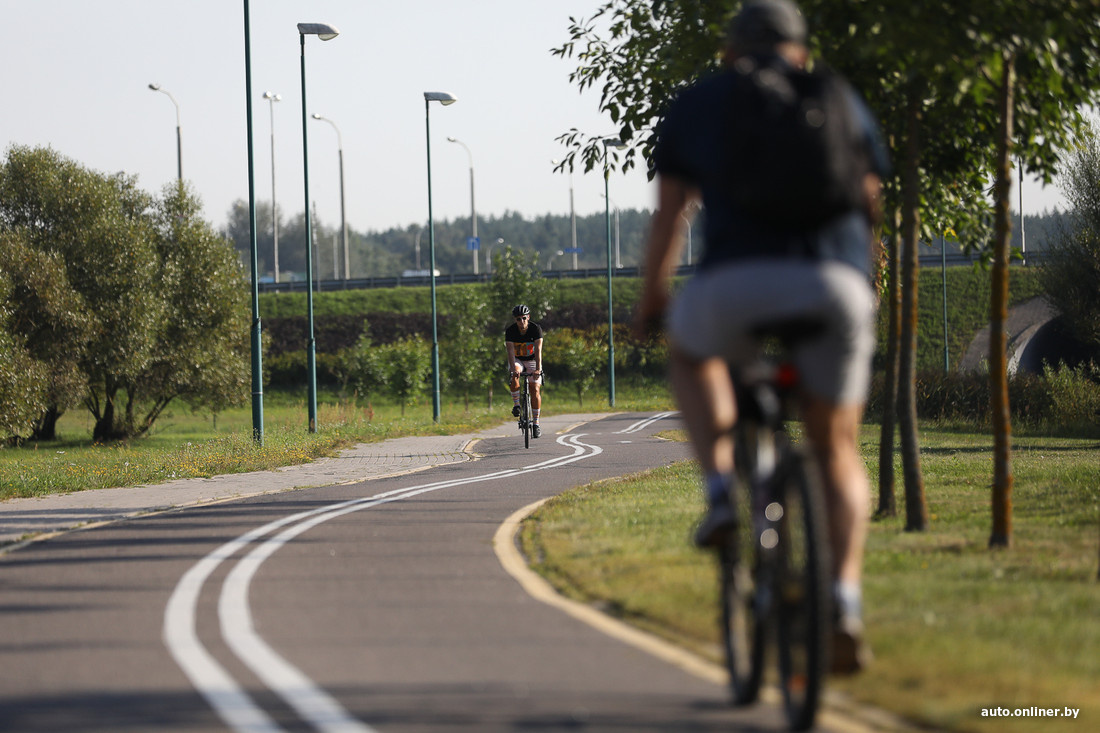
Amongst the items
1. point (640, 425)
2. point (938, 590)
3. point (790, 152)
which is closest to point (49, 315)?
point (640, 425)

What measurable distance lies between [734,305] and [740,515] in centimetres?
87

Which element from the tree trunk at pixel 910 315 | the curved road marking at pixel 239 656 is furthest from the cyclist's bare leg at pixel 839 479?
the tree trunk at pixel 910 315

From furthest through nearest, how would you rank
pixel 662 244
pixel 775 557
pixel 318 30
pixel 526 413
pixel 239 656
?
1. pixel 318 30
2. pixel 526 413
3. pixel 239 656
4. pixel 662 244
5. pixel 775 557

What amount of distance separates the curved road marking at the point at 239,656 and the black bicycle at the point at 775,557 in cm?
128

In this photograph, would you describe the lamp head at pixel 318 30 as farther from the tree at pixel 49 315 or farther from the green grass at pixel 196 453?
the tree at pixel 49 315

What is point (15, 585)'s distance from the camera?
700 cm

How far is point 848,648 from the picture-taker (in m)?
4.21

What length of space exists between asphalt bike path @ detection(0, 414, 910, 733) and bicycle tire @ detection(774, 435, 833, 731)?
0.23 m

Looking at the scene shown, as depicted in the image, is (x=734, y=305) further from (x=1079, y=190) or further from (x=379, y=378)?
(x=379, y=378)

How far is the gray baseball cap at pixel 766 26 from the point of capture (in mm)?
4039

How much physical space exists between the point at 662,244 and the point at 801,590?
1224mm

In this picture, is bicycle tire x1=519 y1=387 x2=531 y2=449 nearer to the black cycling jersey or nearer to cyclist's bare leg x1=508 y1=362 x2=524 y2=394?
cyclist's bare leg x1=508 y1=362 x2=524 y2=394

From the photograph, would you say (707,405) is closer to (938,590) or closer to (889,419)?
(938,590)

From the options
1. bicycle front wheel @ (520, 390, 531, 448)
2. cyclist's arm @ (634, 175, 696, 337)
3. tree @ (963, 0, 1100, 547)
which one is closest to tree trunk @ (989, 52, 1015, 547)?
tree @ (963, 0, 1100, 547)
